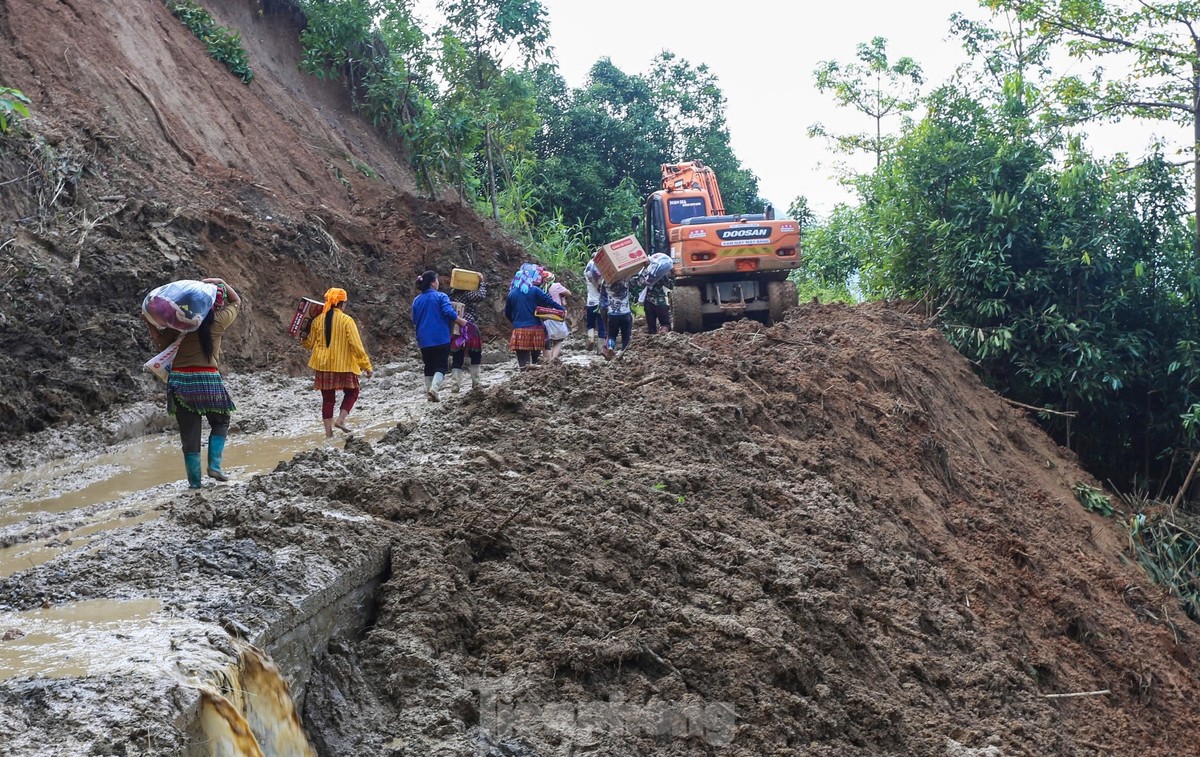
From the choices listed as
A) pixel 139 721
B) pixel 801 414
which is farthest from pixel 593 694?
pixel 801 414

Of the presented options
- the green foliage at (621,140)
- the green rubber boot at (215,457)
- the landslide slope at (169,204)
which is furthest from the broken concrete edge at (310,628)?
the green foliage at (621,140)

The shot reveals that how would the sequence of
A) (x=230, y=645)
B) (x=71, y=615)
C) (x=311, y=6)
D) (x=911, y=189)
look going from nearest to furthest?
(x=230, y=645)
(x=71, y=615)
(x=911, y=189)
(x=311, y=6)

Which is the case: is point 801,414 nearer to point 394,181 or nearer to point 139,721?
point 139,721

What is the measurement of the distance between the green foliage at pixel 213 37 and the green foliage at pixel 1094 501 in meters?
14.4

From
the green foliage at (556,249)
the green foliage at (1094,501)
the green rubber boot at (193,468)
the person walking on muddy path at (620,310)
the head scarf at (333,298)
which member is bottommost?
the green foliage at (1094,501)

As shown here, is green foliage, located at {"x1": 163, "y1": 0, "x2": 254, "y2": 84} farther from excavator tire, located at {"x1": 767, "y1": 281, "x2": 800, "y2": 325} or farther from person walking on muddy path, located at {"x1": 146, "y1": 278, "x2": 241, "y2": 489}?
person walking on muddy path, located at {"x1": 146, "y1": 278, "x2": 241, "y2": 489}

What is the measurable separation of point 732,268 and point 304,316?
891cm

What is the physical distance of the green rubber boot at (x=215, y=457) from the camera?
789 centimetres

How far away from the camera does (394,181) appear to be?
21531 mm

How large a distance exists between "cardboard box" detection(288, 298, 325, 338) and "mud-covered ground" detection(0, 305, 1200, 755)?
1.36 metres

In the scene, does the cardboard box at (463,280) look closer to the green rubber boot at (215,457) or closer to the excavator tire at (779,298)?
the green rubber boot at (215,457)

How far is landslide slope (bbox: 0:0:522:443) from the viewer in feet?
36.6

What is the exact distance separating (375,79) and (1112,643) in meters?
16.3

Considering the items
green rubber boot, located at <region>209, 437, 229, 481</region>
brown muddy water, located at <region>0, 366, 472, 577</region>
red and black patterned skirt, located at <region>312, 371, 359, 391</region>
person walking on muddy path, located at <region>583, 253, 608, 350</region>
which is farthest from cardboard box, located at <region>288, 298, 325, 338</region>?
person walking on muddy path, located at <region>583, 253, 608, 350</region>
